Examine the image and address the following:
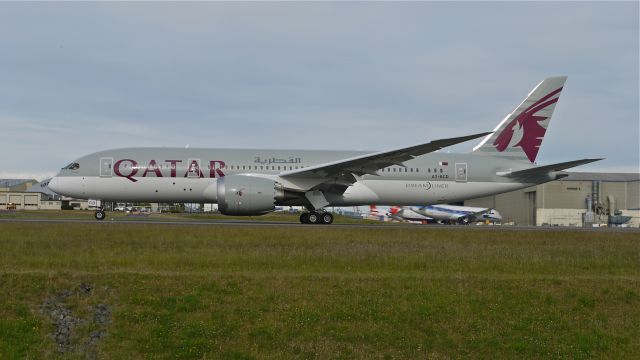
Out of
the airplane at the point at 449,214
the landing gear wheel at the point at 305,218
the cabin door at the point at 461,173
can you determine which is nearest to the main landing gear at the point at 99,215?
the landing gear wheel at the point at 305,218

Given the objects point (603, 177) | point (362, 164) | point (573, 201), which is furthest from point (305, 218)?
point (603, 177)

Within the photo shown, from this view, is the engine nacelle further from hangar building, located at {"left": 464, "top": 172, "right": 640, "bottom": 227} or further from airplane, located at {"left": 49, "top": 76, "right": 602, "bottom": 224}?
hangar building, located at {"left": 464, "top": 172, "right": 640, "bottom": 227}

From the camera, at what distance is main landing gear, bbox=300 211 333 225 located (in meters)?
31.5

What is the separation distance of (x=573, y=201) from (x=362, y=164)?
2175 inches

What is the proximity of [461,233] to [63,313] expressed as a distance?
15609 mm

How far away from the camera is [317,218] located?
104 feet

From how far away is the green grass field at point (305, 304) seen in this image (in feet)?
41.8

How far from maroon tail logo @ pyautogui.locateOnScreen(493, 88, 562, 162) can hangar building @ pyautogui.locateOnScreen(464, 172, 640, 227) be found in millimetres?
39692

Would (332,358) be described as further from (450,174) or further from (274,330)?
(450,174)

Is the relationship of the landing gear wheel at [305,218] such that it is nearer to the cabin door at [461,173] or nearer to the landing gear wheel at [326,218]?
the landing gear wheel at [326,218]

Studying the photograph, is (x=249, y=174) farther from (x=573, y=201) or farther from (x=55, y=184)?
(x=573, y=201)

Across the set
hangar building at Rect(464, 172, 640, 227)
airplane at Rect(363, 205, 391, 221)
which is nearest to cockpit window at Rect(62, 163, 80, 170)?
hangar building at Rect(464, 172, 640, 227)

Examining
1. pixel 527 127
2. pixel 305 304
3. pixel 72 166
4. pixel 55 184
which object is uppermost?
pixel 527 127

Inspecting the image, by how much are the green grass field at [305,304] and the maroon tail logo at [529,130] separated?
56.8 ft
